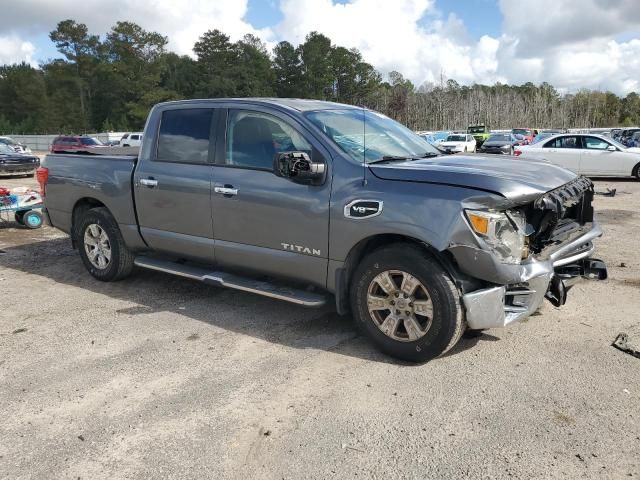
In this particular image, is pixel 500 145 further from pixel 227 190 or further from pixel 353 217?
pixel 353 217

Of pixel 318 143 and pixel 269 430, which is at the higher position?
pixel 318 143

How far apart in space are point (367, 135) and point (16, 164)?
18236 mm

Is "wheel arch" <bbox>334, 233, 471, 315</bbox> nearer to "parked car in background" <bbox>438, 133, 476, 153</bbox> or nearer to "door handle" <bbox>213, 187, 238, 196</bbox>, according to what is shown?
"door handle" <bbox>213, 187, 238, 196</bbox>

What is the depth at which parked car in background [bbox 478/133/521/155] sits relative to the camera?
2320 centimetres

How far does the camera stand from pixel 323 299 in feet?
14.1

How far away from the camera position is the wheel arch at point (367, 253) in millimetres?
3781

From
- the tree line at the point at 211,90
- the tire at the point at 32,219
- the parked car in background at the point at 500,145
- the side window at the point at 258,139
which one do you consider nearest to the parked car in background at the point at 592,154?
the parked car in background at the point at 500,145

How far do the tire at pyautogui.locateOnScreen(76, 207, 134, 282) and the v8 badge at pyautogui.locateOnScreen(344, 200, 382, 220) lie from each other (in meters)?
2.96

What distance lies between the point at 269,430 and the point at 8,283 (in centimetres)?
461

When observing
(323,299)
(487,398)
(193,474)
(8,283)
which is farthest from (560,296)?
(8,283)

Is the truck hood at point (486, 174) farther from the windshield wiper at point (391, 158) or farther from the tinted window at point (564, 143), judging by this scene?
the tinted window at point (564, 143)

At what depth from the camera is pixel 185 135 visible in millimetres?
5273

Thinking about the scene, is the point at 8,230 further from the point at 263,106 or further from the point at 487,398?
the point at 487,398

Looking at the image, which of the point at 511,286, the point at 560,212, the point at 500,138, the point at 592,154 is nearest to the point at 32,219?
the point at 511,286
